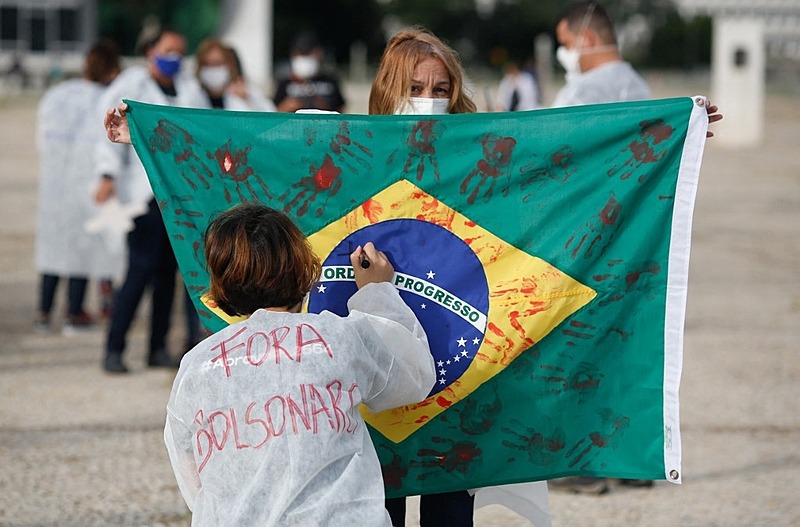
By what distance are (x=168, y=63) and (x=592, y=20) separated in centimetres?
276

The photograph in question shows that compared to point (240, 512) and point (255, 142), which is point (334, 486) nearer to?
point (240, 512)

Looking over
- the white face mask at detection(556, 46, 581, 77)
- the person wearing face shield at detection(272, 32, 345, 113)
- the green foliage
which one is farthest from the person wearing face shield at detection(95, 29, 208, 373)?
the green foliage

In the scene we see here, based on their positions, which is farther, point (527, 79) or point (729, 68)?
point (729, 68)

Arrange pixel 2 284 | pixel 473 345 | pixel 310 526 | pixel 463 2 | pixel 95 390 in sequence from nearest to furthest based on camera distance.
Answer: pixel 310 526 → pixel 473 345 → pixel 95 390 → pixel 2 284 → pixel 463 2

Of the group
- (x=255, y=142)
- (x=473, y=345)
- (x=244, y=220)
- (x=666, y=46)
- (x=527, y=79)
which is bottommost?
(x=473, y=345)

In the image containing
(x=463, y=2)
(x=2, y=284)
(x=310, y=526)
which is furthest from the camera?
(x=463, y=2)

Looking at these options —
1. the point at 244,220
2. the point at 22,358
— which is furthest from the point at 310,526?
the point at 22,358

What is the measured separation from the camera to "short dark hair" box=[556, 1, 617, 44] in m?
5.93

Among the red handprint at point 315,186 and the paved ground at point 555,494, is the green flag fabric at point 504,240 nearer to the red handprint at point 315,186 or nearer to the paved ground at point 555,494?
the red handprint at point 315,186

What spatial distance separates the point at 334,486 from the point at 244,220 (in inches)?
24.1

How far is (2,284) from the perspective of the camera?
1065cm

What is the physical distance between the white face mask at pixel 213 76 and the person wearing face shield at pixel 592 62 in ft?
8.73

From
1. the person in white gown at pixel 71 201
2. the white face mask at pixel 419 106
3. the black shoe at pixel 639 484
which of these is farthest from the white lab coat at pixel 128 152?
the white face mask at pixel 419 106

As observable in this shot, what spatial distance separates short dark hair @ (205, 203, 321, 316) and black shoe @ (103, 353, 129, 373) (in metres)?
4.97
